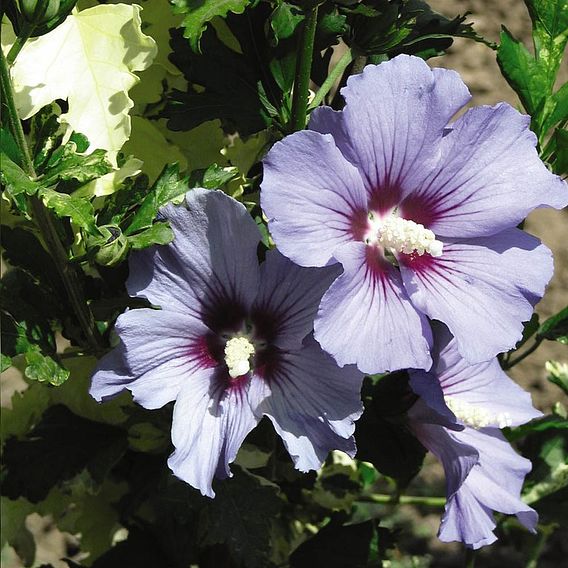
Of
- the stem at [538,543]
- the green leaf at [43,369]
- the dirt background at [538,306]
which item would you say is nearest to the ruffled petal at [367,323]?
the green leaf at [43,369]

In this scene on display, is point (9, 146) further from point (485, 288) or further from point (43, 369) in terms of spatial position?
point (485, 288)

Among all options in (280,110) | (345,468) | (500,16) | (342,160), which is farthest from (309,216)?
(500,16)

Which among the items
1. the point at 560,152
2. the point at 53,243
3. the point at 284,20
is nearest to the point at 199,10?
the point at 284,20

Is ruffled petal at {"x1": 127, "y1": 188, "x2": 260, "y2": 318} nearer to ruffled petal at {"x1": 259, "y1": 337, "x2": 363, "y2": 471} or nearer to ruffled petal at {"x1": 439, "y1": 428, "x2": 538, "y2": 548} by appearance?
ruffled petal at {"x1": 259, "y1": 337, "x2": 363, "y2": 471}

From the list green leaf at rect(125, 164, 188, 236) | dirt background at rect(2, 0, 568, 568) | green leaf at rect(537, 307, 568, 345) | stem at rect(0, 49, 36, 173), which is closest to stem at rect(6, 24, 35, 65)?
stem at rect(0, 49, 36, 173)

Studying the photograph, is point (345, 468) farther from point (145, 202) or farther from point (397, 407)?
point (145, 202)

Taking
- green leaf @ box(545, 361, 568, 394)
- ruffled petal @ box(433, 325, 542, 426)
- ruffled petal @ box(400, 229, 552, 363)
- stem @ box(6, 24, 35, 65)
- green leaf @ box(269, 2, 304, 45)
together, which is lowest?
green leaf @ box(545, 361, 568, 394)
